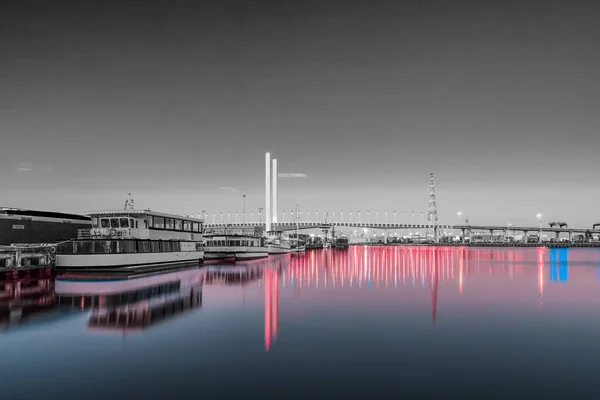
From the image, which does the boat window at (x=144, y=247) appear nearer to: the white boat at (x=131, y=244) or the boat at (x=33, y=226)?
the white boat at (x=131, y=244)

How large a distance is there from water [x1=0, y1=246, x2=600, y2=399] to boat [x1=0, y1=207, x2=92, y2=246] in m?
24.6

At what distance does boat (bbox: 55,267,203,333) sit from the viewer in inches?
760

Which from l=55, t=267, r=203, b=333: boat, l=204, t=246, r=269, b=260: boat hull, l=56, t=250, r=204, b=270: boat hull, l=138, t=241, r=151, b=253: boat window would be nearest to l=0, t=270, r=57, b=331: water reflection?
l=55, t=267, r=203, b=333: boat

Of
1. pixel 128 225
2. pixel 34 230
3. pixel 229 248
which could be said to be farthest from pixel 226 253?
pixel 128 225

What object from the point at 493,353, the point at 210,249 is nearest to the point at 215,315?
the point at 493,353

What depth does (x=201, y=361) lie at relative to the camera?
13484 millimetres

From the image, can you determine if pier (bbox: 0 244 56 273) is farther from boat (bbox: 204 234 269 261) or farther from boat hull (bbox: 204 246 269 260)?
boat (bbox: 204 234 269 261)

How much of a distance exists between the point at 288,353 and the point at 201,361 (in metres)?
2.73

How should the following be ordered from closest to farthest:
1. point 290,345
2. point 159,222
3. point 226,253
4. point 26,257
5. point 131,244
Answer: point 290,345
point 26,257
point 131,244
point 159,222
point 226,253

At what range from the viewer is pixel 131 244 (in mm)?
37750

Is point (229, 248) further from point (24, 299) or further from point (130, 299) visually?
point (24, 299)

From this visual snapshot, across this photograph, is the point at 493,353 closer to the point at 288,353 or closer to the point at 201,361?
the point at 288,353

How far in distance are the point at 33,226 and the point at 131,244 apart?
23.2 m

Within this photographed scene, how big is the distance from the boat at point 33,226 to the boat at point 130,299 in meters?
19.1
